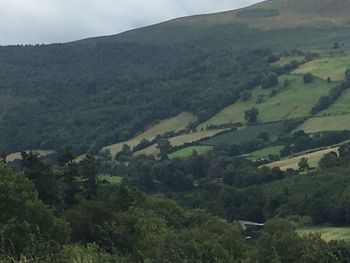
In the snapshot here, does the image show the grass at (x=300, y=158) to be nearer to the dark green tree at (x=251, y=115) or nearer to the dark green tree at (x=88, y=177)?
the dark green tree at (x=251, y=115)

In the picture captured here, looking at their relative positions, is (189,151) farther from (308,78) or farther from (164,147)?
(308,78)

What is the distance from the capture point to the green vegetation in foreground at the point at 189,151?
5004 inches

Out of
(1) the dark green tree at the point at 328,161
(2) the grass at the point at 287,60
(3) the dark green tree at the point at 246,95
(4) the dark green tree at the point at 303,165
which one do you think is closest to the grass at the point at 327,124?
(1) the dark green tree at the point at 328,161

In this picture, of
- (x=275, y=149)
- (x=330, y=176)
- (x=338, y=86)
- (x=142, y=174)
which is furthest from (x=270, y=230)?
(x=338, y=86)

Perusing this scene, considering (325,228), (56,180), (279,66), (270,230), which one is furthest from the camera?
(279,66)

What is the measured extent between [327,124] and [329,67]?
4159cm

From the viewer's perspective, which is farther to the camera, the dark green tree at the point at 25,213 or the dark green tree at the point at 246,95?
the dark green tree at the point at 246,95

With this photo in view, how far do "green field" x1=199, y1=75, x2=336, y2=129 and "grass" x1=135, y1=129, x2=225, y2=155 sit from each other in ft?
21.7

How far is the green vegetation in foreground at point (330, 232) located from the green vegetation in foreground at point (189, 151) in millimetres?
55520

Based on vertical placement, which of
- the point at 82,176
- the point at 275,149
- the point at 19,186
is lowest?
the point at 275,149

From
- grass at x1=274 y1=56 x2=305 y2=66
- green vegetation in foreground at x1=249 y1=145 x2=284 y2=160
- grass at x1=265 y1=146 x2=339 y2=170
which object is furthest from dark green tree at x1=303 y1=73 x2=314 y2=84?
grass at x1=265 y1=146 x2=339 y2=170

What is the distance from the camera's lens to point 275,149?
121 m

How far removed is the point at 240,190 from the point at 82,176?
44744 millimetres

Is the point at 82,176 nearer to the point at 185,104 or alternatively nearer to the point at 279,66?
the point at 185,104
